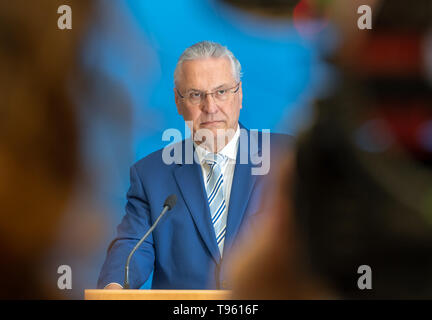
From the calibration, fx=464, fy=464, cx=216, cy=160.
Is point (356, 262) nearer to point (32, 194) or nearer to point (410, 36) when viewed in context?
point (410, 36)

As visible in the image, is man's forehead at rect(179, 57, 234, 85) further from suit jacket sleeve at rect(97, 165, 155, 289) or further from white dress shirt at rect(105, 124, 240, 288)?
suit jacket sleeve at rect(97, 165, 155, 289)

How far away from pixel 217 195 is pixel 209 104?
34cm

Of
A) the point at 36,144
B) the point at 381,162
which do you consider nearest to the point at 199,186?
the point at 36,144

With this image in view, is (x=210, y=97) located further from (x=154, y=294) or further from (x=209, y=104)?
(x=154, y=294)

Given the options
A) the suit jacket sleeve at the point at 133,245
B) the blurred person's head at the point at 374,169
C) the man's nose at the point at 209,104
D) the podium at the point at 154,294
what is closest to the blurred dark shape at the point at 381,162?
the blurred person's head at the point at 374,169

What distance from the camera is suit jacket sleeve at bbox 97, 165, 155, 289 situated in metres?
1.54

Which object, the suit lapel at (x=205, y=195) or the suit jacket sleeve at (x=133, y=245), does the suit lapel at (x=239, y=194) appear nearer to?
the suit lapel at (x=205, y=195)

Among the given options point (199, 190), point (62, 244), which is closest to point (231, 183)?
point (199, 190)

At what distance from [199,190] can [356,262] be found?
4.78 feet

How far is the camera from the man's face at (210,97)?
5.74ft

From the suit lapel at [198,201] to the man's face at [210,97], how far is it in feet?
0.57

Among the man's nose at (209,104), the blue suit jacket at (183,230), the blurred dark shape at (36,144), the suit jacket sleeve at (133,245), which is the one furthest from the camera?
the blurred dark shape at (36,144)

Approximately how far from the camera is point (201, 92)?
5.79 feet

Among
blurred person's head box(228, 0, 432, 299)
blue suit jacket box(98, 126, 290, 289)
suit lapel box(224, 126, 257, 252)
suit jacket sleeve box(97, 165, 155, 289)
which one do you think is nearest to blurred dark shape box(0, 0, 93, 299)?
suit jacket sleeve box(97, 165, 155, 289)
